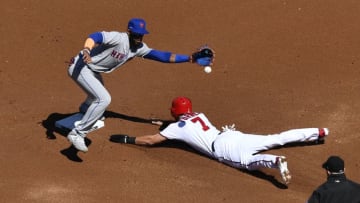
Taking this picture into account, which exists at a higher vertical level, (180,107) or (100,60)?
(100,60)

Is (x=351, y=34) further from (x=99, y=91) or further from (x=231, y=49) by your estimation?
(x=99, y=91)

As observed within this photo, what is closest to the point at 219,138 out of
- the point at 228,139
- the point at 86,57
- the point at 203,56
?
the point at 228,139

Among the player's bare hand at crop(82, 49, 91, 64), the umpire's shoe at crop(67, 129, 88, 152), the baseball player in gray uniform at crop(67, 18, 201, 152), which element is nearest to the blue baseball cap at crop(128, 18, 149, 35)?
the baseball player in gray uniform at crop(67, 18, 201, 152)

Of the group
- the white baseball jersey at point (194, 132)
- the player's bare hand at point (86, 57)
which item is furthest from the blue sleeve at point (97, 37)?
the white baseball jersey at point (194, 132)

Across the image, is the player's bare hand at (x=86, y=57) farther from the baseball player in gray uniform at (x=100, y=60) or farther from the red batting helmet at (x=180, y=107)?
the red batting helmet at (x=180, y=107)

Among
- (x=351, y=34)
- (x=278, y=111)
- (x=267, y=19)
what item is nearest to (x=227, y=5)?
(x=267, y=19)

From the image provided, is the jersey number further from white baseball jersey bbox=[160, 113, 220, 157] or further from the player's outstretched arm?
the player's outstretched arm

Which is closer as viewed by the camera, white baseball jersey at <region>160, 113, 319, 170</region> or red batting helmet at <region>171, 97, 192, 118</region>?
white baseball jersey at <region>160, 113, 319, 170</region>

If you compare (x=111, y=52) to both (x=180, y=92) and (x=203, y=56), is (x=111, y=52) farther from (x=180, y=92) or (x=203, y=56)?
(x=180, y=92)
